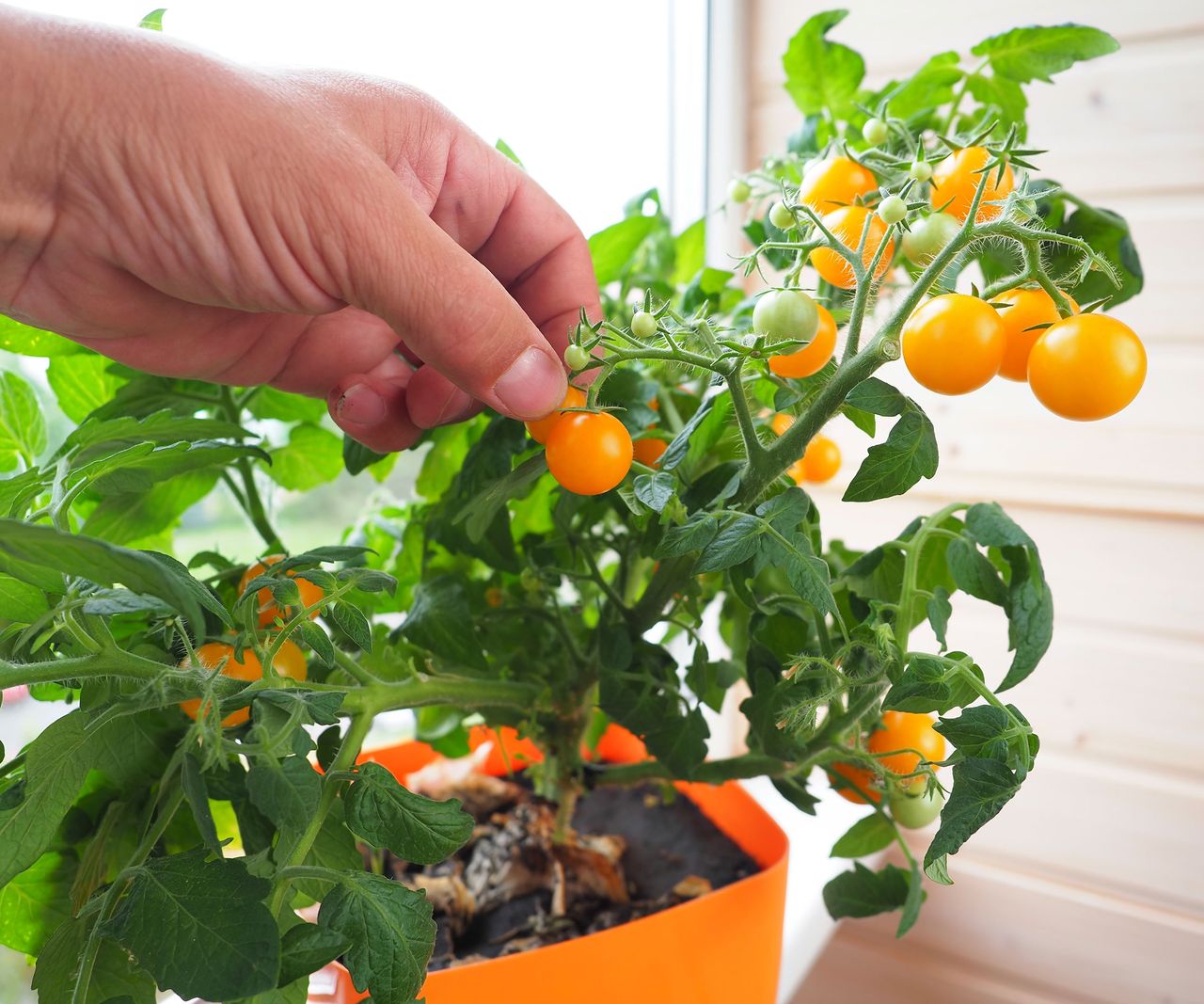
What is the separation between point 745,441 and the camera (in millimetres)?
417

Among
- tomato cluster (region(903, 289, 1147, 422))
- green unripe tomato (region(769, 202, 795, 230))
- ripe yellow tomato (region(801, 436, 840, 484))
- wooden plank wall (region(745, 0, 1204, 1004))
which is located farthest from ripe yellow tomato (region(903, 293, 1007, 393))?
wooden plank wall (region(745, 0, 1204, 1004))

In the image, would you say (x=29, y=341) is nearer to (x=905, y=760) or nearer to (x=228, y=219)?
(x=228, y=219)

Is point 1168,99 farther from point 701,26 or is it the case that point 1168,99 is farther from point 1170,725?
point 1170,725

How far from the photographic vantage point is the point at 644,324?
39 cm

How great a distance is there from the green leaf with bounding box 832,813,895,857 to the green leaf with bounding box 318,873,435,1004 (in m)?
0.30

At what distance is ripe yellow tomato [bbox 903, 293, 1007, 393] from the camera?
13.5 inches

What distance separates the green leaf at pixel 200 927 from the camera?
316 millimetres

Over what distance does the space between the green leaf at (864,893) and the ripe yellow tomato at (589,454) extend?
1.01 ft

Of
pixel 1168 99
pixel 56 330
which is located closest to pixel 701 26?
pixel 1168 99

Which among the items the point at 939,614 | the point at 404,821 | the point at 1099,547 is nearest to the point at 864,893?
the point at 939,614

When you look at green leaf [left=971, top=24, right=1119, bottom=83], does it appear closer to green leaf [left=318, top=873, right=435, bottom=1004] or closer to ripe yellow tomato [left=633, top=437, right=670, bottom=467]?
ripe yellow tomato [left=633, top=437, right=670, bottom=467]

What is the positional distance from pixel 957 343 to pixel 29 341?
49 centimetres

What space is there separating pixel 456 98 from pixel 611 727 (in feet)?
1.92

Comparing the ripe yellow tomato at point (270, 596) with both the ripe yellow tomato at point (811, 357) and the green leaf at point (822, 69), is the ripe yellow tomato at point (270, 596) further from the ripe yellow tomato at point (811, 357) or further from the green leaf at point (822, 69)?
the green leaf at point (822, 69)
